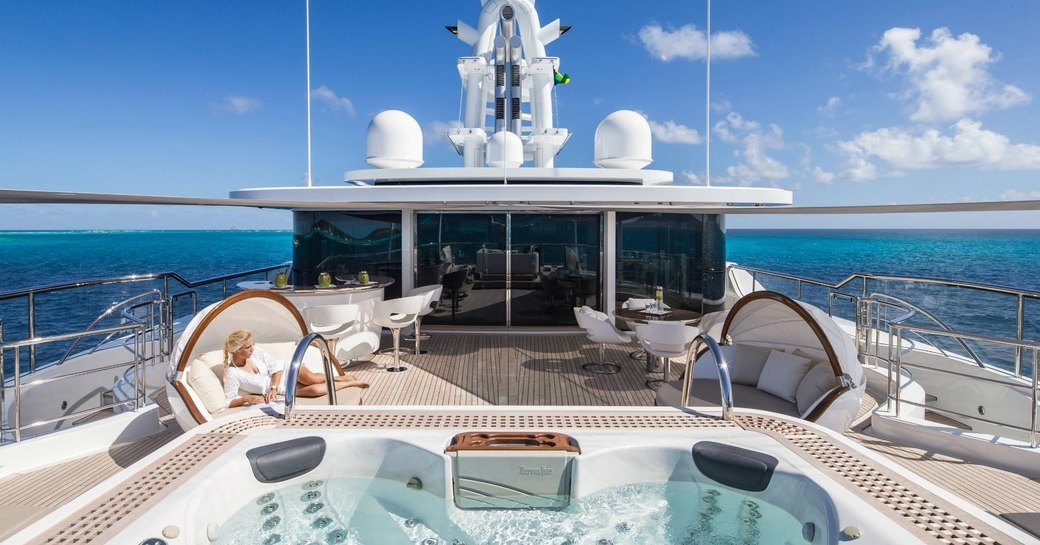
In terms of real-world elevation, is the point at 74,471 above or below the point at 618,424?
below

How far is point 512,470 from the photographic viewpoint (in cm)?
298

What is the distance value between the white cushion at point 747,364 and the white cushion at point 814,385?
454 millimetres

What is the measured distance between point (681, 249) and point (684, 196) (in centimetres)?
266

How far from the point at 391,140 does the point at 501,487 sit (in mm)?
6073

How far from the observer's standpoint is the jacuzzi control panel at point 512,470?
2.96 m

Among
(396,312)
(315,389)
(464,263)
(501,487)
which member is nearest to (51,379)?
(315,389)

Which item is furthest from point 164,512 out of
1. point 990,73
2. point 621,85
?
point 990,73

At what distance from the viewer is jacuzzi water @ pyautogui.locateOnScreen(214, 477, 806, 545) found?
9.43 feet

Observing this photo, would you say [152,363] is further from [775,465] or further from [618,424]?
[775,465]

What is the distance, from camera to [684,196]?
230 inches

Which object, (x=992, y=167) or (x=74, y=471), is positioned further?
(x=992, y=167)

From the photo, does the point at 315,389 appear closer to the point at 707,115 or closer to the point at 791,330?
the point at 791,330

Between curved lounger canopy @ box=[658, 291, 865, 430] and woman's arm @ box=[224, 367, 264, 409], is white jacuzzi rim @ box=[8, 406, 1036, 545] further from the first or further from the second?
curved lounger canopy @ box=[658, 291, 865, 430]

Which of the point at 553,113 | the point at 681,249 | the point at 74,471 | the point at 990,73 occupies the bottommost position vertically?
the point at 74,471
